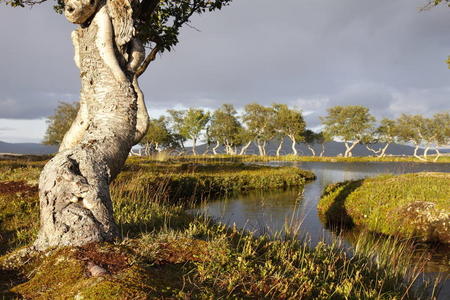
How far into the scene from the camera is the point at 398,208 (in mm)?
11070

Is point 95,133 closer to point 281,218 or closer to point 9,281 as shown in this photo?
point 9,281

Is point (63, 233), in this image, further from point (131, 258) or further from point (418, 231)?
point (418, 231)

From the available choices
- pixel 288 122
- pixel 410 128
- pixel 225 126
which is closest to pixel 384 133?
pixel 410 128

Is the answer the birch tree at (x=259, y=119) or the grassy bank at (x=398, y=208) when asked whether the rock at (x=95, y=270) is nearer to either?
the grassy bank at (x=398, y=208)

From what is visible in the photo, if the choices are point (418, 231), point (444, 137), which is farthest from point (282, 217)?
point (444, 137)

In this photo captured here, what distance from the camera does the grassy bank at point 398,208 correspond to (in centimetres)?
993

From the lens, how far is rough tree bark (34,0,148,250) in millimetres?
3359

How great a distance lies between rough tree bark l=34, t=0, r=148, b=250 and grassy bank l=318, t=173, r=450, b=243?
707cm

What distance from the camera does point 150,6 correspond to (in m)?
6.69

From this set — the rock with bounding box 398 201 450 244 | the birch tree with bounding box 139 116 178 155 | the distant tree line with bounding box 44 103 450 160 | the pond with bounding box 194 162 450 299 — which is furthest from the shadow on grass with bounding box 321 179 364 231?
the birch tree with bounding box 139 116 178 155

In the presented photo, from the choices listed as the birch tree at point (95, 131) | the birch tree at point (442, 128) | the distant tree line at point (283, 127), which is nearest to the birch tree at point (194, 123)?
the distant tree line at point (283, 127)

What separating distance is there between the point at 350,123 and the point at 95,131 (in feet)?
247

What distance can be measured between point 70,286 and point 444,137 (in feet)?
256

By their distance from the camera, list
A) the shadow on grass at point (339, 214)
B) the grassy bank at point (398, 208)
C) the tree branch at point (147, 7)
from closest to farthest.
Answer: the tree branch at point (147, 7)
the grassy bank at point (398, 208)
the shadow on grass at point (339, 214)
